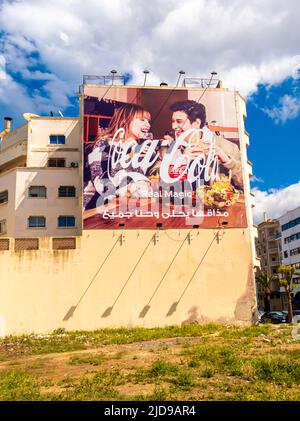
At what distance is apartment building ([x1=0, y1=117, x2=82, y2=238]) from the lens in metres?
43.4

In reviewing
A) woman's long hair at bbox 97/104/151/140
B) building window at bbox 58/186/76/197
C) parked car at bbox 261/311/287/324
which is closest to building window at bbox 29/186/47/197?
building window at bbox 58/186/76/197

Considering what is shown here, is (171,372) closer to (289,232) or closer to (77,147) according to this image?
(77,147)

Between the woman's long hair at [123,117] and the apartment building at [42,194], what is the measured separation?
5.74 meters

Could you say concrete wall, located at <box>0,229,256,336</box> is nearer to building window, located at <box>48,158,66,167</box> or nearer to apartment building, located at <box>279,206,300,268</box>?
building window, located at <box>48,158,66,167</box>

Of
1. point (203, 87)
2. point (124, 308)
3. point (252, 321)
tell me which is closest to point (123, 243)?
point (124, 308)

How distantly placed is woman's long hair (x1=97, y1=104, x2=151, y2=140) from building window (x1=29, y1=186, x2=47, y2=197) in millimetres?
8448

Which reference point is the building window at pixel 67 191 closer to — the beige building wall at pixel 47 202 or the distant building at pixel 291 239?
the beige building wall at pixel 47 202

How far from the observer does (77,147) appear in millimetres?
47594

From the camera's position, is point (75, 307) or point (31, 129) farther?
point (31, 129)

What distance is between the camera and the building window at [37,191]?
44062 millimetres

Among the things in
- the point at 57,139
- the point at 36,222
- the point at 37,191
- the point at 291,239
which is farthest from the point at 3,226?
the point at 291,239

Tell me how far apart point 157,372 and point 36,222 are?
98.8ft

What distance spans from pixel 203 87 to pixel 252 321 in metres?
23.0

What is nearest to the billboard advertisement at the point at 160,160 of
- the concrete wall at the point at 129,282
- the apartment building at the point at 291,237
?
the concrete wall at the point at 129,282
